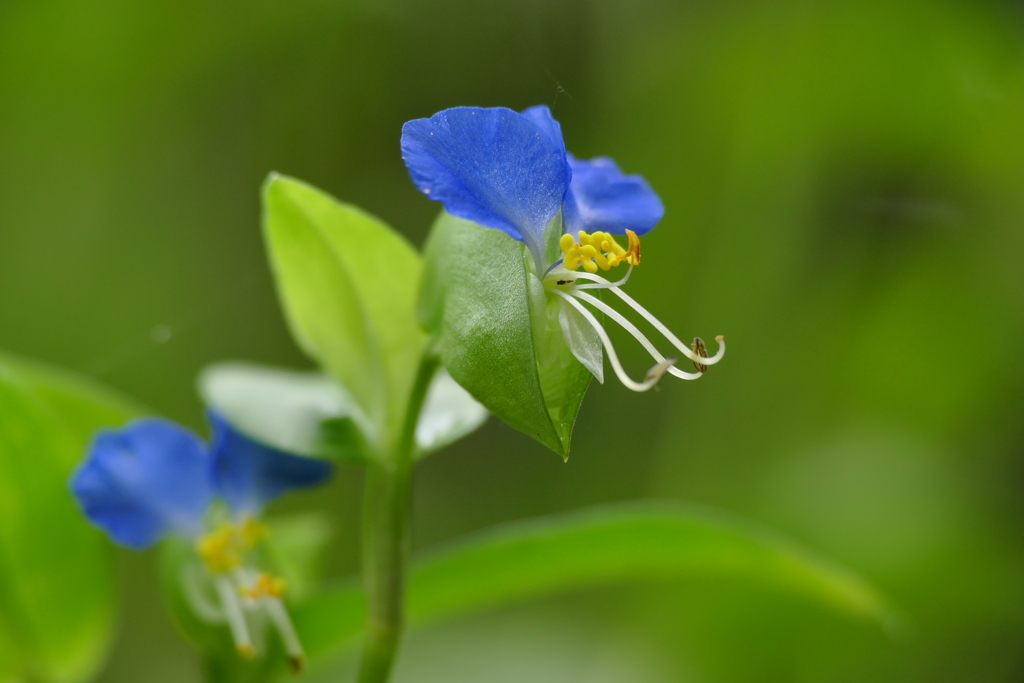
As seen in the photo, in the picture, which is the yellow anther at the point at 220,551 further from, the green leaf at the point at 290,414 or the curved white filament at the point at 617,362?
the curved white filament at the point at 617,362

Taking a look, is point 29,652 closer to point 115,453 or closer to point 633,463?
point 115,453

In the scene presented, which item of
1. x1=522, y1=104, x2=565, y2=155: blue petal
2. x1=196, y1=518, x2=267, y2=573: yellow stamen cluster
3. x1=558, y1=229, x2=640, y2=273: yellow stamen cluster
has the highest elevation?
x1=522, y1=104, x2=565, y2=155: blue petal

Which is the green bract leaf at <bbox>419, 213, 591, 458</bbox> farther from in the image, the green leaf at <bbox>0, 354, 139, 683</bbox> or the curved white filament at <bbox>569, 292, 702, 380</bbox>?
the green leaf at <bbox>0, 354, 139, 683</bbox>

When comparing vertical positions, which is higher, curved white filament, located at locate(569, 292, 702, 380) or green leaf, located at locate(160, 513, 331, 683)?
curved white filament, located at locate(569, 292, 702, 380)

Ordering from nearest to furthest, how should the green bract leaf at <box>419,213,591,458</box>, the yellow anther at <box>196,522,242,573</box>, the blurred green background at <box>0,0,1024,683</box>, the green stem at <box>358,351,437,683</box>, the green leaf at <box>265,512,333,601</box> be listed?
the green bract leaf at <box>419,213,591,458</box>, the green stem at <box>358,351,437,683</box>, the yellow anther at <box>196,522,242,573</box>, the green leaf at <box>265,512,333,601</box>, the blurred green background at <box>0,0,1024,683</box>

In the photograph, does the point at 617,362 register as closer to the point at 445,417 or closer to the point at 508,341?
the point at 508,341

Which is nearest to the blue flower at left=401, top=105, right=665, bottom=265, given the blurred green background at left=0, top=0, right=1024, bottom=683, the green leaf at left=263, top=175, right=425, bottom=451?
the green leaf at left=263, top=175, right=425, bottom=451
